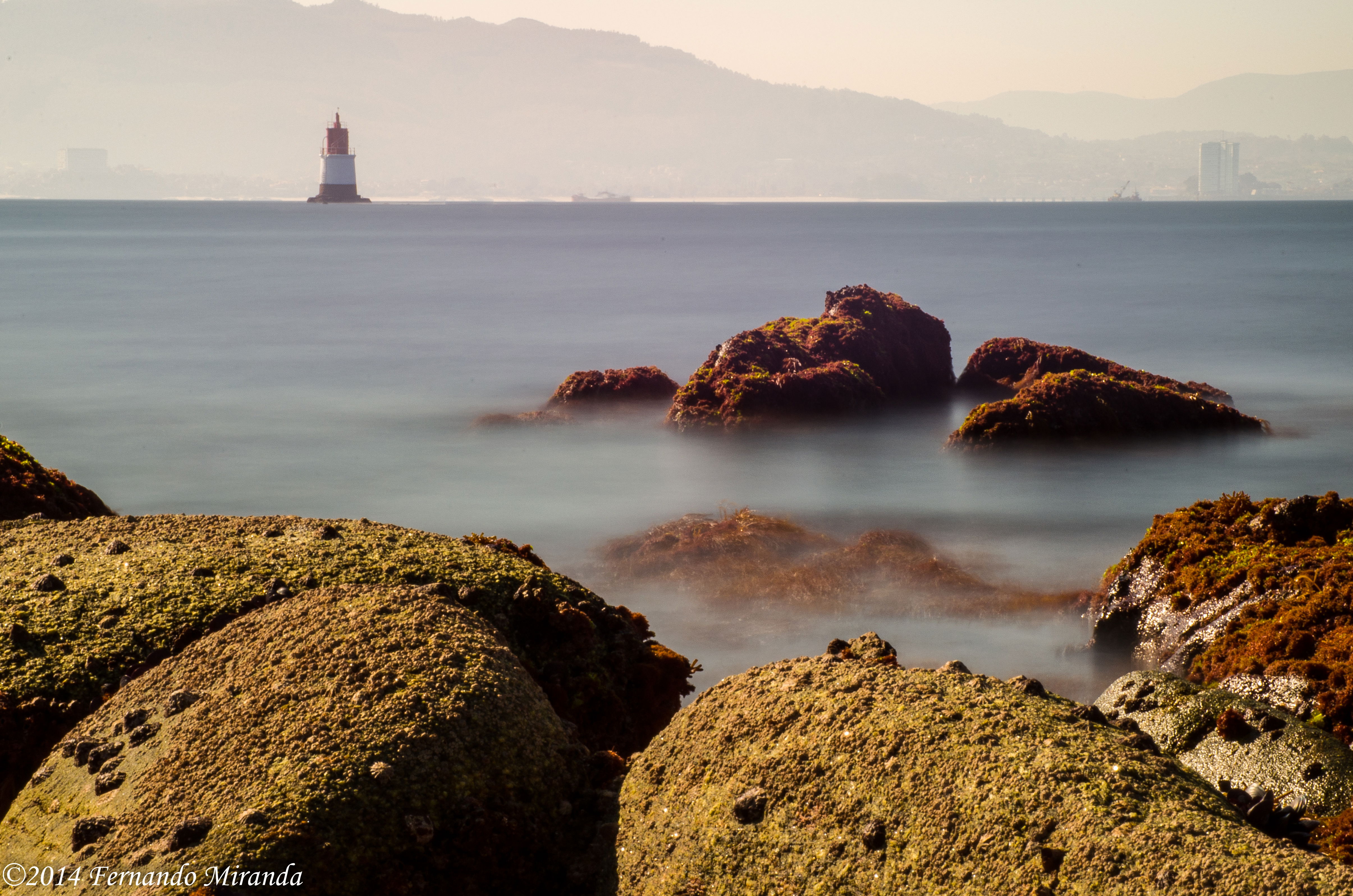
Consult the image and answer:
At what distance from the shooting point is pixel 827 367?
17.6 metres

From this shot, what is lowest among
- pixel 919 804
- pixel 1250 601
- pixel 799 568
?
pixel 799 568

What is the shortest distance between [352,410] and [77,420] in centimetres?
443

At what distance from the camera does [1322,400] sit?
66.8ft

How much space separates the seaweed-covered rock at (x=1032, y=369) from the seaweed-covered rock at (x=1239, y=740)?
12.8m

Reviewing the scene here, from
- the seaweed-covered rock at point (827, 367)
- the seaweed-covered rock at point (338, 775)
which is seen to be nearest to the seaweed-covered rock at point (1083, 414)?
the seaweed-covered rock at point (827, 367)

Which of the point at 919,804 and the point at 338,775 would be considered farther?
the point at 338,775

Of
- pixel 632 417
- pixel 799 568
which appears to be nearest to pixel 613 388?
pixel 632 417

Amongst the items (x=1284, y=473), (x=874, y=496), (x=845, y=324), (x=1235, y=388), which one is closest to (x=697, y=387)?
(x=845, y=324)

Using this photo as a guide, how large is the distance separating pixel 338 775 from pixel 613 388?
51.0ft

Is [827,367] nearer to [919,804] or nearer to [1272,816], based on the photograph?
[1272,816]

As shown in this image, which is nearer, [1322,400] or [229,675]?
[229,675]

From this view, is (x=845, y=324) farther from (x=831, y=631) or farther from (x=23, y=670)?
(x=23, y=670)

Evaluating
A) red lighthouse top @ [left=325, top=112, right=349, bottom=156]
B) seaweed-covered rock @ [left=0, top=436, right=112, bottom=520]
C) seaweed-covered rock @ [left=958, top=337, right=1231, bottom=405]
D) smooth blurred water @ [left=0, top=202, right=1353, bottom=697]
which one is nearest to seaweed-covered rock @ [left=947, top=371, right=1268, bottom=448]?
smooth blurred water @ [left=0, top=202, right=1353, bottom=697]

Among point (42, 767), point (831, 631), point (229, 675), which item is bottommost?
point (831, 631)
